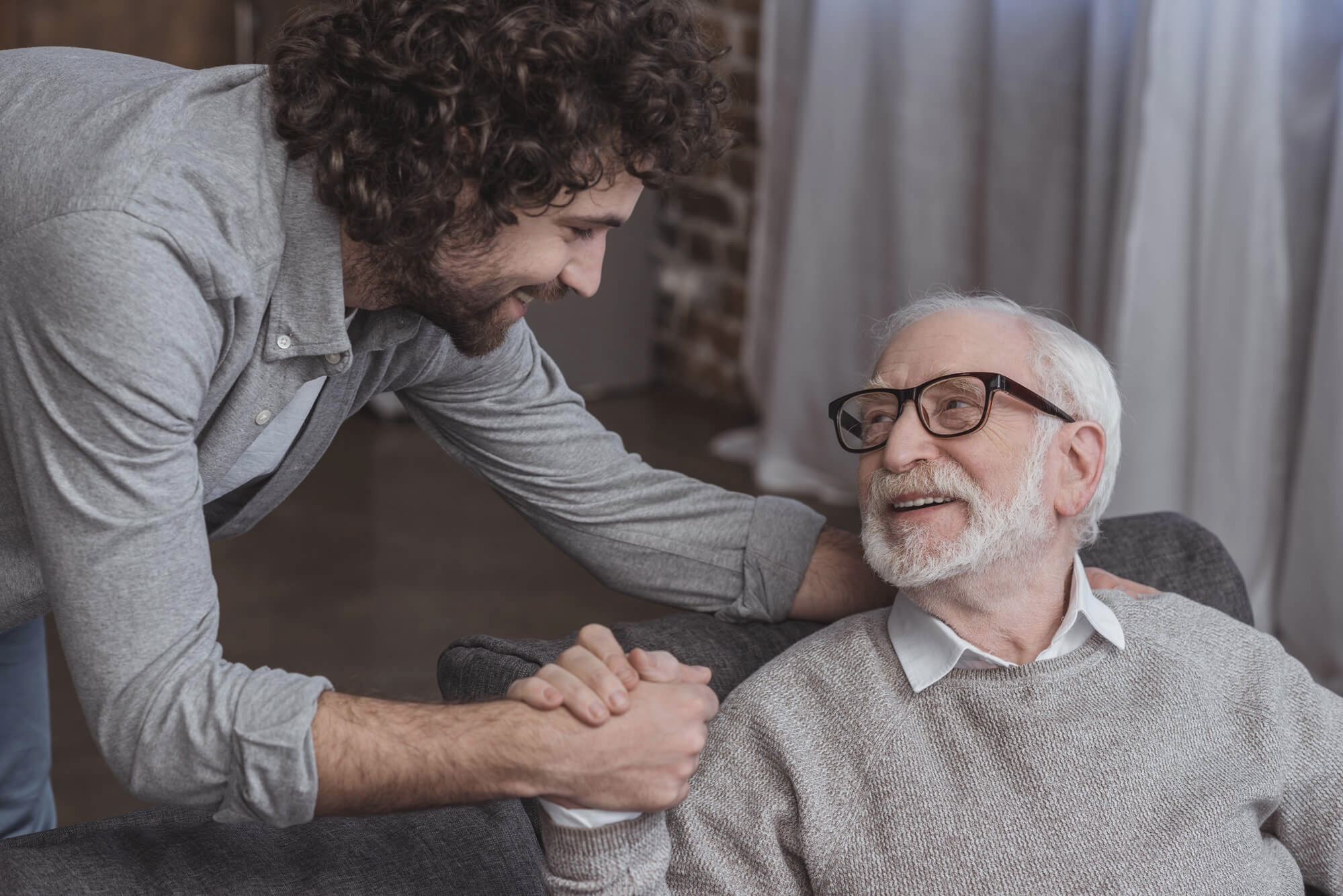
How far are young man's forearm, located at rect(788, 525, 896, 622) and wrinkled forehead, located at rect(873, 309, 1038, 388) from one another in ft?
0.84

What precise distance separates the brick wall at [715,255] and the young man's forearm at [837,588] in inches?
110

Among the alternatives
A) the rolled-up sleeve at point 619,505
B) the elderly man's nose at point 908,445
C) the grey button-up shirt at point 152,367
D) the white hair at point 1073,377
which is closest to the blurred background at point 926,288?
the rolled-up sleeve at point 619,505

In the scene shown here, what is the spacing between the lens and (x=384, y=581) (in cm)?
341

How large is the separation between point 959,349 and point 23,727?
129 centimetres

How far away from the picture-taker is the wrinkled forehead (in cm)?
155

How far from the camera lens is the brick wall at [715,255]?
441 centimetres

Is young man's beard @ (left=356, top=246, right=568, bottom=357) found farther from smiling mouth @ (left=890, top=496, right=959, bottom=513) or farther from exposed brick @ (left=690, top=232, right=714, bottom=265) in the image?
exposed brick @ (left=690, top=232, right=714, bottom=265)

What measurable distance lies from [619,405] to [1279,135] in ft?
8.46

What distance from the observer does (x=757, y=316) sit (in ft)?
14.3

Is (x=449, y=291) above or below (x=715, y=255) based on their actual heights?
above

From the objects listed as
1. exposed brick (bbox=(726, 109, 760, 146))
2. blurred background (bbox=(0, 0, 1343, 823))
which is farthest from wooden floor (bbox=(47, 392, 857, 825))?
exposed brick (bbox=(726, 109, 760, 146))

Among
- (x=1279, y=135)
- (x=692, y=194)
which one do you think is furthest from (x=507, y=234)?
(x=692, y=194)

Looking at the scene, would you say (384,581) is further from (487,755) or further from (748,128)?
(487,755)

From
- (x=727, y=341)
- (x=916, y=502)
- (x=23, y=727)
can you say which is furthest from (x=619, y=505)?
(x=727, y=341)
